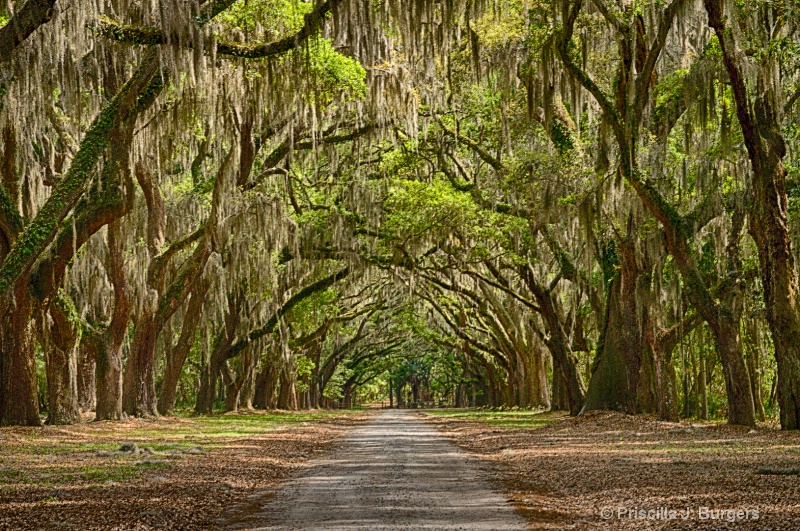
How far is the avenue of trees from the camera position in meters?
13.7

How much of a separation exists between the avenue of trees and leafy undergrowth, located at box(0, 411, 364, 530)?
8.03 ft

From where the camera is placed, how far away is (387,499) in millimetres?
7723

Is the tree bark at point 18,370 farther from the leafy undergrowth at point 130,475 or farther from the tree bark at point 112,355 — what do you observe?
the tree bark at point 112,355

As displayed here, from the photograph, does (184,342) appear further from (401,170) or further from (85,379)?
(85,379)

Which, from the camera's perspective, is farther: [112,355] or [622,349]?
[112,355]

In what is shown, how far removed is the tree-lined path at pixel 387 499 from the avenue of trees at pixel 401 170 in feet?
16.6

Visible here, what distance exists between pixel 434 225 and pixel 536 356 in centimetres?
1557

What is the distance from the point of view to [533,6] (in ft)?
57.9

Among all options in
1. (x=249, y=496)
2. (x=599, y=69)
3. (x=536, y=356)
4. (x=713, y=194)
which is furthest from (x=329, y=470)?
(x=536, y=356)

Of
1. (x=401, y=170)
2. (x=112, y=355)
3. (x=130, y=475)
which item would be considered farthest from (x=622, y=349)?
(x=130, y=475)

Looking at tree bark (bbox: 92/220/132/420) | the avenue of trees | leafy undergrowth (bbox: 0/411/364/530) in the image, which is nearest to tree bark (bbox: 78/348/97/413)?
the avenue of trees

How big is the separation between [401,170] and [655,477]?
1590 centimetres

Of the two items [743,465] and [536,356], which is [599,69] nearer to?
[743,465]

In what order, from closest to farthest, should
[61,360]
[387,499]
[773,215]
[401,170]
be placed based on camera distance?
[387,499]
[773,215]
[61,360]
[401,170]
